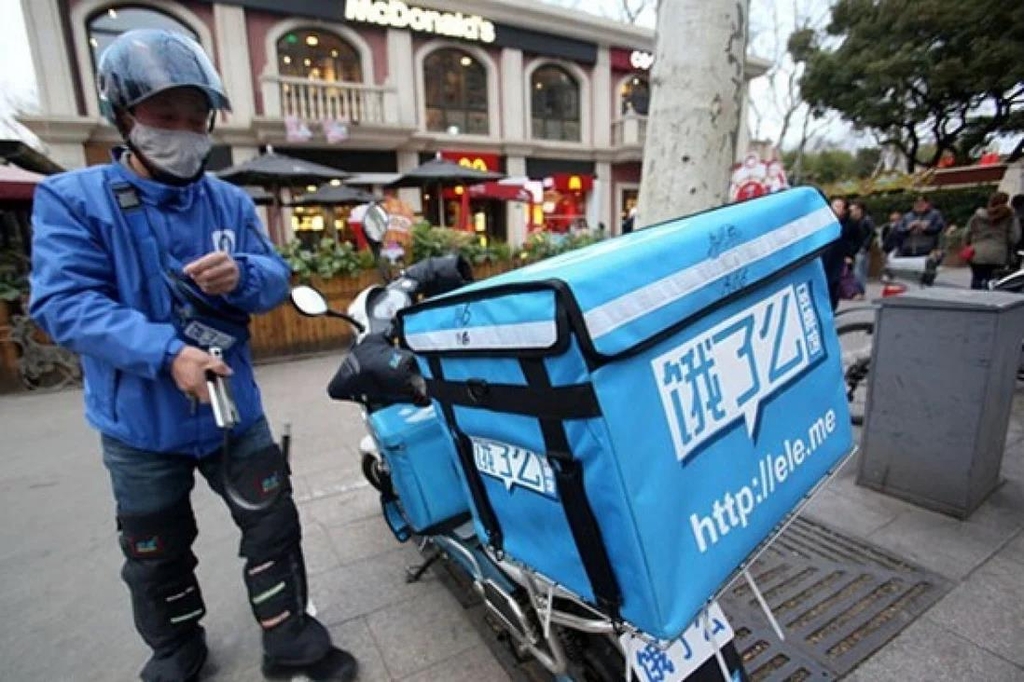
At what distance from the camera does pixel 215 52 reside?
43.1 feet

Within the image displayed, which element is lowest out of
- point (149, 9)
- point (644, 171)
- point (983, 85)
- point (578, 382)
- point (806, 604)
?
point (806, 604)

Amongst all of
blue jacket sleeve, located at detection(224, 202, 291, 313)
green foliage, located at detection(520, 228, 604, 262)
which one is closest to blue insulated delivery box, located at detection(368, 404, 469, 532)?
blue jacket sleeve, located at detection(224, 202, 291, 313)

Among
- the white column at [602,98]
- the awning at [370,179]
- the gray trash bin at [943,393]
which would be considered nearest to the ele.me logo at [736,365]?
the gray trash bin at [943,393]

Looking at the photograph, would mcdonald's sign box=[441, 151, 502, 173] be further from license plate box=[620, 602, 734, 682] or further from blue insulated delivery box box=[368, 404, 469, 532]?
license plate box=[620, 602, 734, 682]

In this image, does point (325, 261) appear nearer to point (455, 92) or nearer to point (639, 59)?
point (455, 92)

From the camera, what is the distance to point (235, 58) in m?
13.2

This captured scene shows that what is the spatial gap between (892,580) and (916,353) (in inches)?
45.4

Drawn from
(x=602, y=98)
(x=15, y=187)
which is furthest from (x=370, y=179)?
(x=602, y=98)

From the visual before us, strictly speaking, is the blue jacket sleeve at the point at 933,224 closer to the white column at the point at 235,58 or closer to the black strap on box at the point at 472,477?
the black strap on box at the point at 472,477

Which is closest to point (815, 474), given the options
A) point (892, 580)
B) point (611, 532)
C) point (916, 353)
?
point (611, 532)

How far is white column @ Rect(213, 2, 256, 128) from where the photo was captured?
1303cm

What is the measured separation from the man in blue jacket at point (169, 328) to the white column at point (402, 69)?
14636 mm

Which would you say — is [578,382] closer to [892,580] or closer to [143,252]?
[143,252]

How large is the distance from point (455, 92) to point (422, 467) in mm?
17106
